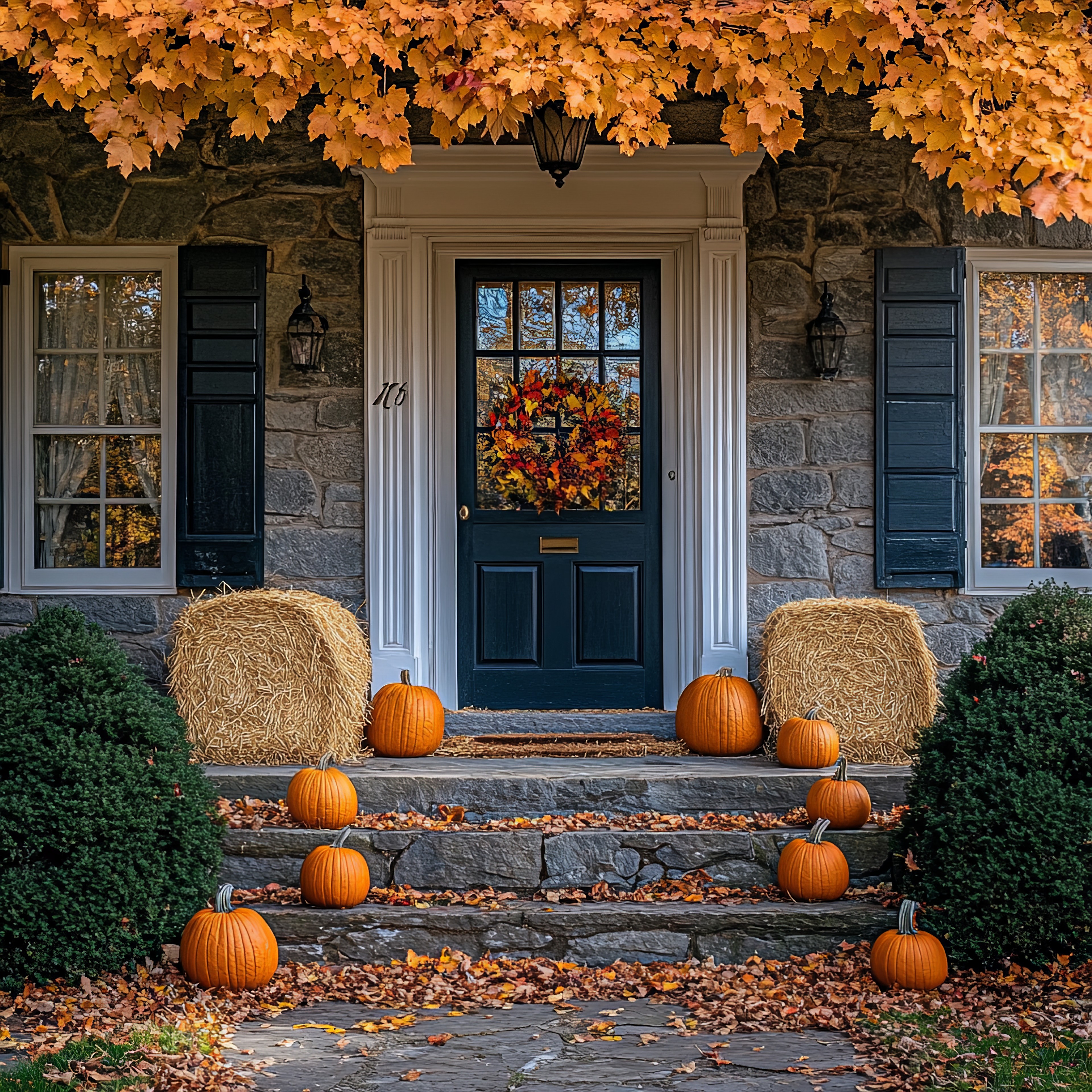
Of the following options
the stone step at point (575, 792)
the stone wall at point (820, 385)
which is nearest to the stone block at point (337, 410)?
the stone step at point (575, 792)

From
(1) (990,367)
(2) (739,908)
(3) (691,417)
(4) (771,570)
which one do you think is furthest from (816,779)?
(1) (990,367)

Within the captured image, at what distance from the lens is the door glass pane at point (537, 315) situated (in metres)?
5.66

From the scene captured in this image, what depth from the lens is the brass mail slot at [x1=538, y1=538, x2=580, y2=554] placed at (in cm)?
563

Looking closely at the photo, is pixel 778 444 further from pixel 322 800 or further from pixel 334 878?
pixel 334 878

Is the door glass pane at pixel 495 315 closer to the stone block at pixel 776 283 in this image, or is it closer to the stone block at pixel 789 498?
the stone block at pixel 776 283

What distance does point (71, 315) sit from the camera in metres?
5.54

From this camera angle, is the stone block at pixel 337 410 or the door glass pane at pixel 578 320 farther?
the door glass pane at pixel 578 320

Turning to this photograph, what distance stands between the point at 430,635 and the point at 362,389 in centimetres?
125

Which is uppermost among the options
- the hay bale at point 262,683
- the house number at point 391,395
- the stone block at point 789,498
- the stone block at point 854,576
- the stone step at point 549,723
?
the house number at point 391,395

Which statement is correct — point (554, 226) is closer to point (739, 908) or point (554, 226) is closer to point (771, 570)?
point (771, 570)

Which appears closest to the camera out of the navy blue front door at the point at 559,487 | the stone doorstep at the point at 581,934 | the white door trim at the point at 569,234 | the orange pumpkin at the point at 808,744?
the stone doorstep at the point at 581,934

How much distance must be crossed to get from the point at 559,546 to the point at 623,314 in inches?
48.0

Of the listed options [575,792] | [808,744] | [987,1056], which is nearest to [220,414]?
[575,792]

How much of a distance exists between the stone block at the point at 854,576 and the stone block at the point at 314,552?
7.61 ft
